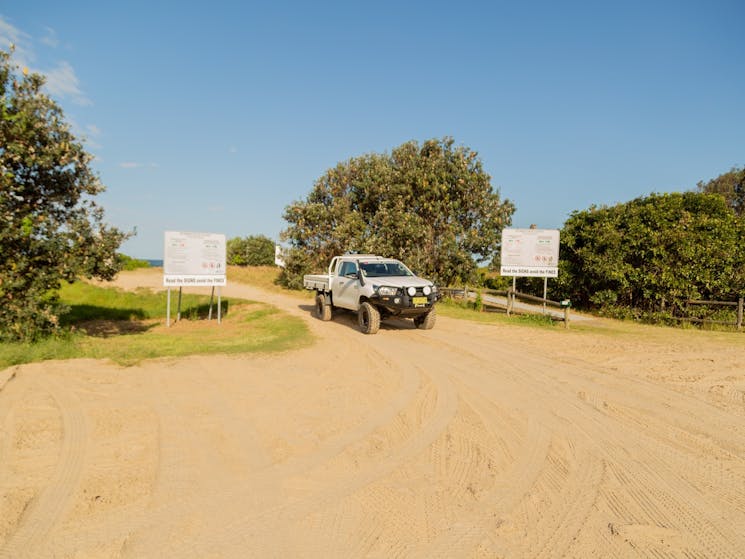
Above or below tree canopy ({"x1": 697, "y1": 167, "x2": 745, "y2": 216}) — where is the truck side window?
below

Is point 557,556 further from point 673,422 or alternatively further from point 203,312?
point 203,312

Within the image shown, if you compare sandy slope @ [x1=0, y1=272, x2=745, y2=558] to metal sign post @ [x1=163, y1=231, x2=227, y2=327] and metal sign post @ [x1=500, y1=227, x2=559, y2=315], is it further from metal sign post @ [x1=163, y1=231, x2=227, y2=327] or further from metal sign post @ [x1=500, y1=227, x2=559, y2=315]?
metal sign post @ [x1=500, y1=227, x2=559, y2=315]

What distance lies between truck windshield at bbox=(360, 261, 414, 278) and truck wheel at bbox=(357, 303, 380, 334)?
1.11m

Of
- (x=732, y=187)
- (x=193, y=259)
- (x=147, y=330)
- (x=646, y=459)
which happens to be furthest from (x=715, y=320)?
(x=732, y=187)

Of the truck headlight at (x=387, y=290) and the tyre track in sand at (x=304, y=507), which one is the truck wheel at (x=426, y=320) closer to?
the truck headlight at (x=387, y=290)

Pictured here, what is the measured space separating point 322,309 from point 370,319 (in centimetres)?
337

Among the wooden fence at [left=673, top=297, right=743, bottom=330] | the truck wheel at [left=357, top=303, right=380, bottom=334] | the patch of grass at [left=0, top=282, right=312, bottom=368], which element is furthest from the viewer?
the wooden fence at [left=673, top=297, right=743, bottom=330]

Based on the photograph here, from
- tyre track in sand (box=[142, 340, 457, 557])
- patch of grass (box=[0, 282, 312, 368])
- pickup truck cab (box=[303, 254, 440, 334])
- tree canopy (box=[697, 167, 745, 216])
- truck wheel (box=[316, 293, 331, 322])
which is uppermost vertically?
tree canopy (box=[697, 167, 745, 216])

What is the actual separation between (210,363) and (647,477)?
694cm

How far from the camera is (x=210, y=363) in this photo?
826cm

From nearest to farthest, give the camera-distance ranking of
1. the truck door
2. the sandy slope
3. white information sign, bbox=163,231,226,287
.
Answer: the sandy slope < the truck door < white information sign, bbox=163,231,226,287

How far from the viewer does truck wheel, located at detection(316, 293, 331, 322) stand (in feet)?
46.7

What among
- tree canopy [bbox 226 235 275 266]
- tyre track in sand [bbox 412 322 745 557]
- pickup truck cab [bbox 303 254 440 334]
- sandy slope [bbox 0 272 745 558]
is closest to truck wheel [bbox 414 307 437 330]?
pickup truck cab [bbox 303 254 440 334]

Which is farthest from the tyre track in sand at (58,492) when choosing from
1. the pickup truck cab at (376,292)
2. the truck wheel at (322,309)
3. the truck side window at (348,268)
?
the truck wheel at (322,309)
